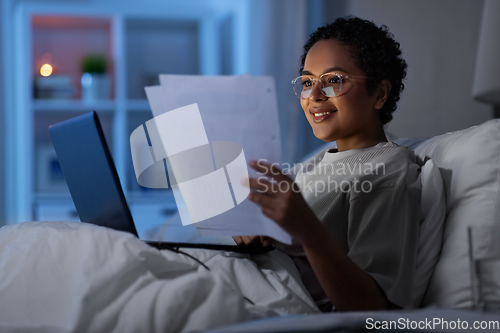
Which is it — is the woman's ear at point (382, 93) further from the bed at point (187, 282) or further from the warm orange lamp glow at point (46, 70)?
the warm orange lamp glow at point (46, 70)

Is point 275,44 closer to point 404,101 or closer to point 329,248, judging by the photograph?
point 404,101

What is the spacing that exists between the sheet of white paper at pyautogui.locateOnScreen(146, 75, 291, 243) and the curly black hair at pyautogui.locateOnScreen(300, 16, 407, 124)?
0.36 m

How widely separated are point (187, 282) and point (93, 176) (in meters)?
0.36

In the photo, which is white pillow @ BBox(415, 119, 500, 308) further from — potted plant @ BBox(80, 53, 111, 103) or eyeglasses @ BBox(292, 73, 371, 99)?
potted plant @ BBox(80, 53, 111, 103)

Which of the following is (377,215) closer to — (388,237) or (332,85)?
(388,237)

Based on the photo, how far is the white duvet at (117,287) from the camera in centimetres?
55

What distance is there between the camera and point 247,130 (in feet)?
2.45

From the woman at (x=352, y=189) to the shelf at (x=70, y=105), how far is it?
5.98 feet

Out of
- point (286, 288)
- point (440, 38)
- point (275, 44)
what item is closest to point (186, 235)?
point (286, 288)

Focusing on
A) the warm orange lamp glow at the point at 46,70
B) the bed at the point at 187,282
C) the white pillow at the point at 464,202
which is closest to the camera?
the bed at the point at 187,282

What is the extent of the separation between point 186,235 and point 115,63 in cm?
193

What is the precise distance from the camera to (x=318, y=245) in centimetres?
69

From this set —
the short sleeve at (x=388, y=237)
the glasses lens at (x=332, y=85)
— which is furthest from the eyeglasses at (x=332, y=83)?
the short sleeve at (x=388, y=237)

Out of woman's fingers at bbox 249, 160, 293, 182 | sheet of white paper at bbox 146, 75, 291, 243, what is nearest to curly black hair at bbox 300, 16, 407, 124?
sheet of white paper at bbox 146, 75, 291, 243
